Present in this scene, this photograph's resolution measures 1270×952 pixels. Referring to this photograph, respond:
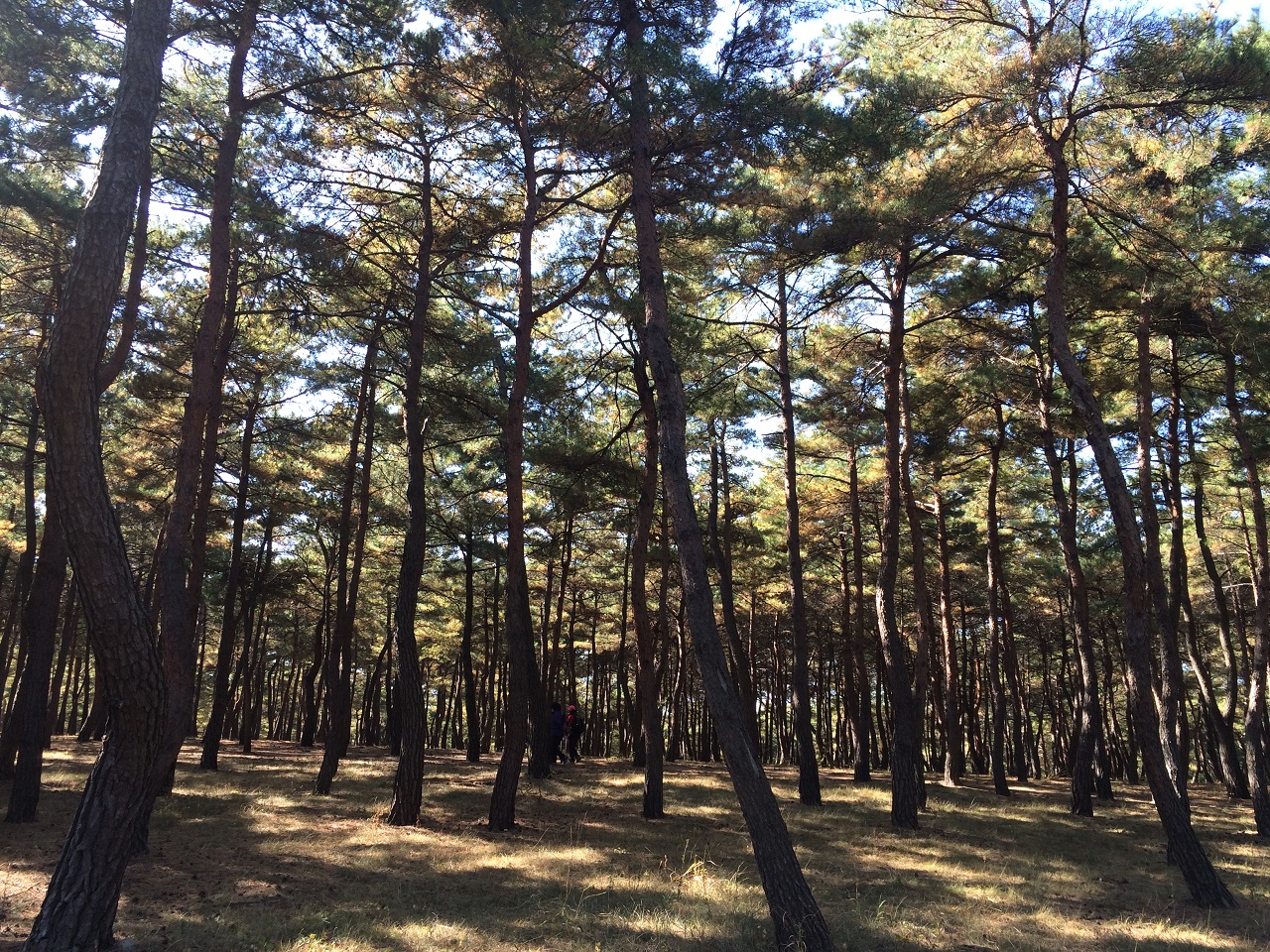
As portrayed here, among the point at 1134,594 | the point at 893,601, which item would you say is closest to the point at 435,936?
the point at 1134,594

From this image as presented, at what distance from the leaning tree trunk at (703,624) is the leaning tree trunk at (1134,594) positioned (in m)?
4.73

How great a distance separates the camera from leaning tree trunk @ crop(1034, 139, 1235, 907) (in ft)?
27.5

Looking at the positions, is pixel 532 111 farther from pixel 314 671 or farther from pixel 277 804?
pixel 314 671

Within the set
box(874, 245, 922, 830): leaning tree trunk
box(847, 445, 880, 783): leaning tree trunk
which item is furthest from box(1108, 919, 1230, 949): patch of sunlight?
box(847, 445, 880, 783): leaning tree trunk

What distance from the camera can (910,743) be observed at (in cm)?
1200

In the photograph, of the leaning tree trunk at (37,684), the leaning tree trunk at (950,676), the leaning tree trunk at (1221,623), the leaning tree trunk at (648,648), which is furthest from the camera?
the leaning tree trunk at (950,676)

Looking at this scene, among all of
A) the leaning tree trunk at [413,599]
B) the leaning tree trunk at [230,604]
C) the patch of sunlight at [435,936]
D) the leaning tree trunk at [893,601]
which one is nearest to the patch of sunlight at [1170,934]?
the leaning tree trunk at [893,601]

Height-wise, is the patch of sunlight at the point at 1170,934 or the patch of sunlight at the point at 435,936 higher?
the patch of sunlight at the point at 435,936

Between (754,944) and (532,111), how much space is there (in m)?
10.1

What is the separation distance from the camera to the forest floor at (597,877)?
6.29 metres

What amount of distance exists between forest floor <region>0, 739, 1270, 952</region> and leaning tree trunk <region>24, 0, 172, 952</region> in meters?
0.93

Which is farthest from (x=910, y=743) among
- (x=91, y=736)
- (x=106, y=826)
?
(x=91, y=736)

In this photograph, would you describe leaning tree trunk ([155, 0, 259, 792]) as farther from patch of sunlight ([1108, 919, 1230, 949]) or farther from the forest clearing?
patch of sunlight ([1108, 919, 1230, 949])

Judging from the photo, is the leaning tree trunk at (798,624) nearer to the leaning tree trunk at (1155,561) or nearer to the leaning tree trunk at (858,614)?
the leaning tree trunk at (858,614)
